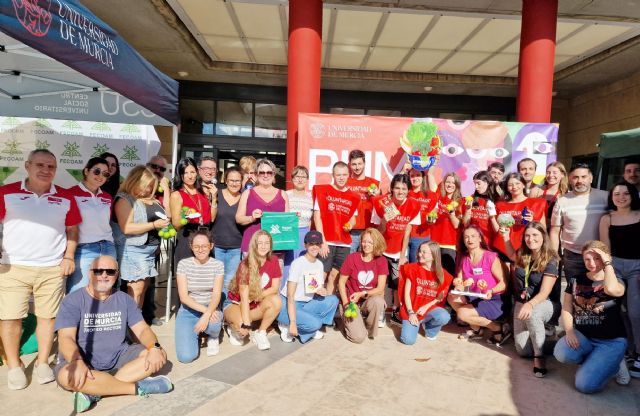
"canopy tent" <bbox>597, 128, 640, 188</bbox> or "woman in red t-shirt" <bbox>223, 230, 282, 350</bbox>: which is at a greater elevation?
"canopy tent" <bbox>597, 128, 640, 188</bbox>

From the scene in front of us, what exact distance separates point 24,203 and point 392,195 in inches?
140

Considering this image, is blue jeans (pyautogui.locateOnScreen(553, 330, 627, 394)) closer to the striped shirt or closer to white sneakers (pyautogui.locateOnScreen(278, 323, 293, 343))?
white sneakers (pyautogui.locateOnScreen(278, 323, 293, 343))

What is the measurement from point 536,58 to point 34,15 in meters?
6.60

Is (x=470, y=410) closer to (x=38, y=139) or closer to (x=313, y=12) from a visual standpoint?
(x=313, y=12)

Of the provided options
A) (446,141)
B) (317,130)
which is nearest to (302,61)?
(317,130)

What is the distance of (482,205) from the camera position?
4492 millimetres

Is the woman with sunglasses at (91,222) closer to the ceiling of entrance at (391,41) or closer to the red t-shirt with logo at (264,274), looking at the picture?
the red t-shirt with logo at (264,274)

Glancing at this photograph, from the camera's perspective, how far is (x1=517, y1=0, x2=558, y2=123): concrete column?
6125 mm

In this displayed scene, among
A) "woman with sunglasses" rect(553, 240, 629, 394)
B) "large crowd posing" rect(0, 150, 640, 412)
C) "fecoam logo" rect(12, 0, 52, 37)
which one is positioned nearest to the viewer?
"fecoam logo" rect(12, 0, 52, 37)

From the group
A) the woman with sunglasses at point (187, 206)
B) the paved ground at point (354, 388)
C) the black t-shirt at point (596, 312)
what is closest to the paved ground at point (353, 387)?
the paved ground at point (354, 388)

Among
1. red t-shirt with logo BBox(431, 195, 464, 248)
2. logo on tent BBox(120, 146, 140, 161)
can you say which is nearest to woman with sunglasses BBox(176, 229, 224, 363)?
red t-shirt with logo BBox(431, 195, 464, 248)

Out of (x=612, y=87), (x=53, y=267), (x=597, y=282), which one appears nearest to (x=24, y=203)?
(x=53, y=267)

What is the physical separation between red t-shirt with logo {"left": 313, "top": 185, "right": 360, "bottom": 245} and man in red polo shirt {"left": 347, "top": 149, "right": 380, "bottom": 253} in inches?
4.5

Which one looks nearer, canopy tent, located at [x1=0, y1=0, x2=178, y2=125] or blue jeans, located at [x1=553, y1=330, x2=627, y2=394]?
canopy tent, located at [x1=0, y1=0, x2=178, y2=125]
